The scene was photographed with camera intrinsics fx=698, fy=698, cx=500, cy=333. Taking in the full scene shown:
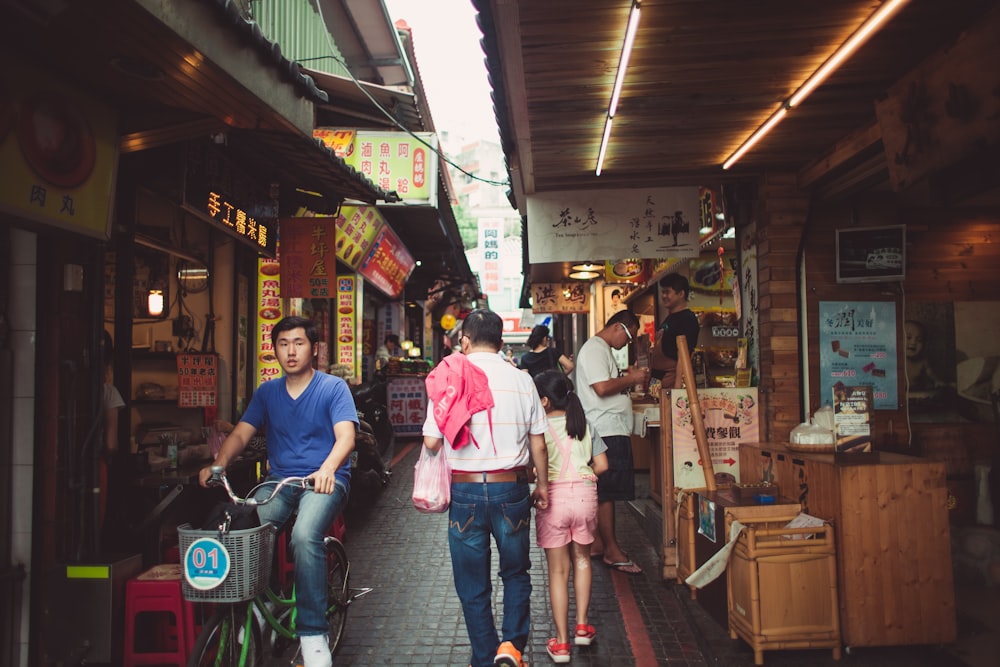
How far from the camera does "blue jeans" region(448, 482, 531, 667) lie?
12.9 feet

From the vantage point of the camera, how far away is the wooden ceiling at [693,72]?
12.4 feet

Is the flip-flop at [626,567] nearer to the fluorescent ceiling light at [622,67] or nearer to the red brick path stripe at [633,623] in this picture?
the red brick path stripe at [633,623]

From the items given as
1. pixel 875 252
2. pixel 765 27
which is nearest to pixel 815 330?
pixel 875 252

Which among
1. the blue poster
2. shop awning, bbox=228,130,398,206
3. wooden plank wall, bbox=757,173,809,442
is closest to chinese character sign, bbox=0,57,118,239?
shop awning, bbox=228,130,398,206

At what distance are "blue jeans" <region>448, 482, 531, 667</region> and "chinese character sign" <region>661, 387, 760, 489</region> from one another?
8.56 ft

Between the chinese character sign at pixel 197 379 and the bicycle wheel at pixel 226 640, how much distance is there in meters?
4.59

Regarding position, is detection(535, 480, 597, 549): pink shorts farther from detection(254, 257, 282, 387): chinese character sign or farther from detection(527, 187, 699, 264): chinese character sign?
detection(254, 257, 282, 387): chinese character sign

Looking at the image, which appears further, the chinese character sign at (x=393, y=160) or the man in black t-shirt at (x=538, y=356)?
the chinese character sign at (x=393, y=160)

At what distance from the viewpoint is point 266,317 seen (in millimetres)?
9719

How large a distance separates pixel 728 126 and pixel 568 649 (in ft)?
13.1

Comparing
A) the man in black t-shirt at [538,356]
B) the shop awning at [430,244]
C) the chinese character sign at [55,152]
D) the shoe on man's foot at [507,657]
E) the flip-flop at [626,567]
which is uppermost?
the shop awning at [430,244]

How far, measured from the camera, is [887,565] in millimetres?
4445

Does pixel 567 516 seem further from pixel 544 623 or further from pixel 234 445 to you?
pixel 234 445

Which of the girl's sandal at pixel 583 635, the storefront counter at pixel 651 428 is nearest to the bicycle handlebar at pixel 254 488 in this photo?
the girl's sandal at pixel 583 635
